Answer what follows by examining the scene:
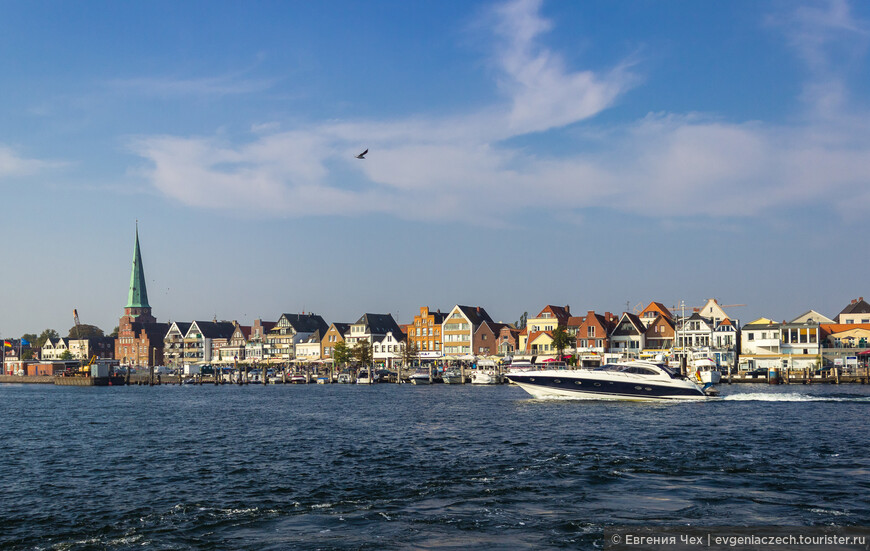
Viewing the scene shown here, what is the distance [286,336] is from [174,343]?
123 ft

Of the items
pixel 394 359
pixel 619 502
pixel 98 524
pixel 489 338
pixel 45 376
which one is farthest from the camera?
pixel 45 376

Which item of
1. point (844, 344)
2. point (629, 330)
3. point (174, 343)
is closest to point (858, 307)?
point (844, 344)

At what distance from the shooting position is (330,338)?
165625 mm

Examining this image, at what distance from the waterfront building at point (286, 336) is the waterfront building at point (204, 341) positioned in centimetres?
1674

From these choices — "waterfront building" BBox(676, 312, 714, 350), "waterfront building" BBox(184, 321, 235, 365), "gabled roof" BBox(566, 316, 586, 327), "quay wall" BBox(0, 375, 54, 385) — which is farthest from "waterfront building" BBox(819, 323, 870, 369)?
"quay wall" BBox(0, 375, 54, 385)

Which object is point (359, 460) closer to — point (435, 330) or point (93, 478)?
point (93, 478)

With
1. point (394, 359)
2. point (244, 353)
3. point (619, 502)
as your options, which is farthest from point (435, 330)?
point (619, 502)

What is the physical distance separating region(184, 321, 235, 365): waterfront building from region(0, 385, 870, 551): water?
458 feet

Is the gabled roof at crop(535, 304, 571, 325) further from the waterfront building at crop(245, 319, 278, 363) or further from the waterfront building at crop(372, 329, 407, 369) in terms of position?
the waterfront building at crop(245, 319, 278, 363)

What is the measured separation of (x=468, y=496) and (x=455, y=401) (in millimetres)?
47342

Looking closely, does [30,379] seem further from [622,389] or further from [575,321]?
[622,389]

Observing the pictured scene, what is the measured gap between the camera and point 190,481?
2620 centimetres

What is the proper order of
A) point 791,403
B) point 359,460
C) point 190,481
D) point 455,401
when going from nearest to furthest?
point 190,481
point 359,460
point 791,403
point 455,401

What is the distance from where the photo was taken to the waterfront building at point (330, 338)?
539ft
